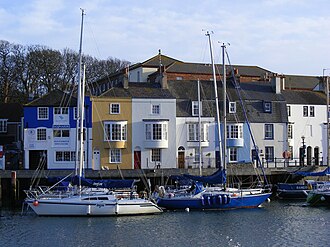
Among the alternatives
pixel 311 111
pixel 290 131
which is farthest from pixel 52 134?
pixel 311 111

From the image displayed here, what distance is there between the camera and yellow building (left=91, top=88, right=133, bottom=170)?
56.1 meters

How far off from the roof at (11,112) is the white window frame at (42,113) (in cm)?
1484

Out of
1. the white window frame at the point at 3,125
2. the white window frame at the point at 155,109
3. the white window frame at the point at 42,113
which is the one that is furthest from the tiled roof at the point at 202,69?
the white window frame at the point at 42,113

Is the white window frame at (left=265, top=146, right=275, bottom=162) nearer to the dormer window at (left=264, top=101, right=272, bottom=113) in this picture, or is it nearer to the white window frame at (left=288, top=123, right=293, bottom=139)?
the white window frame at (left=288, top=123, right=293, bottom=139)

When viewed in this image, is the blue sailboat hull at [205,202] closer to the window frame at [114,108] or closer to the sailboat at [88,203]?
the sailboat at [88,203]

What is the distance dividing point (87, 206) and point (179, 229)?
7.31m

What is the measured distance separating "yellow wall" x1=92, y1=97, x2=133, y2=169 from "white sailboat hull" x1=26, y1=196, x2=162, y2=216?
1669 cm

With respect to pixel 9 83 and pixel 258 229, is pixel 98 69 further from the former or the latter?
pixel 258 229

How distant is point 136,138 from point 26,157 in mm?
10315

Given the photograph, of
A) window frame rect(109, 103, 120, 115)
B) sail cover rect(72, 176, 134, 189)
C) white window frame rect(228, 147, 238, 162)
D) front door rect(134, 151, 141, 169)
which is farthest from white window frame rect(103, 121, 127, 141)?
sail cover rect(72, 176, 134, 189)

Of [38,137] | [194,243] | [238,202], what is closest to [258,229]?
[194,243]

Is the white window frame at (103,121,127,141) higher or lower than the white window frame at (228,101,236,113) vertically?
lower

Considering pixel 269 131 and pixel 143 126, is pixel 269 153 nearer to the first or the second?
pixel 269 131

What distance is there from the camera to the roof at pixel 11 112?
232 ft
